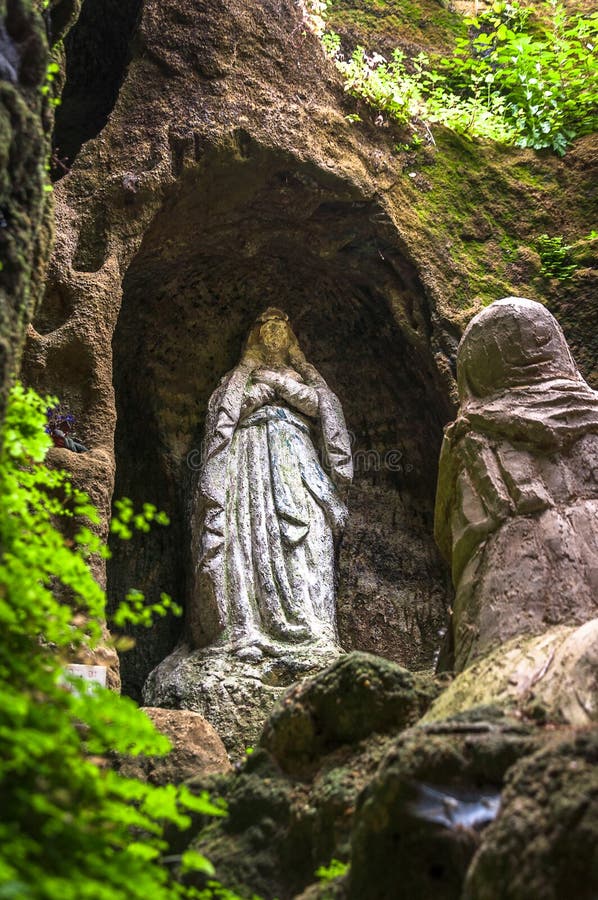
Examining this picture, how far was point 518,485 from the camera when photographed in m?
3.94

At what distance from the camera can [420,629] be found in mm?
6707

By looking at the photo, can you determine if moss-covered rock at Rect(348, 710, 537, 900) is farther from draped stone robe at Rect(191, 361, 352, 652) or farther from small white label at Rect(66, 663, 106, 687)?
draped stone robe at Rect(191, 361, 352, 652)

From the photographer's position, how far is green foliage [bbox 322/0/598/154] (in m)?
7.13

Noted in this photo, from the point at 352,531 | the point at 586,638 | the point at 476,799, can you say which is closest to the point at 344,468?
the point at 352,531

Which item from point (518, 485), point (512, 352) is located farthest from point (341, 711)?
point (512, 352)

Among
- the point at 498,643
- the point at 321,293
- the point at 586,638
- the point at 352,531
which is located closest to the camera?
the point at 586,638

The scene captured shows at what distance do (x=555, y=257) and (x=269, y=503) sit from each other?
2805mm

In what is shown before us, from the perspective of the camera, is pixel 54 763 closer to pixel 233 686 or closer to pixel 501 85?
pixel 233 686

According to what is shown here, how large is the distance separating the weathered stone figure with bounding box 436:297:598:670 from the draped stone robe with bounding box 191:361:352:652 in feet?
5.42

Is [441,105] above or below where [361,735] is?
above

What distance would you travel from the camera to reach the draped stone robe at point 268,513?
5742mm

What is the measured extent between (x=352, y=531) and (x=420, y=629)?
Answer: 34.5 inches

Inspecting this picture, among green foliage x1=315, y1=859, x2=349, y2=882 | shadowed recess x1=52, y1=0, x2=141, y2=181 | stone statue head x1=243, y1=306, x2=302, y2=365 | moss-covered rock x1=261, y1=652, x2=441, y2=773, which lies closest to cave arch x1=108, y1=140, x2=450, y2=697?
stone statue head x1=243, y1=306, x2=302, y2=365

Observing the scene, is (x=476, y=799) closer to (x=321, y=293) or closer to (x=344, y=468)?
(x=344, y=468)
